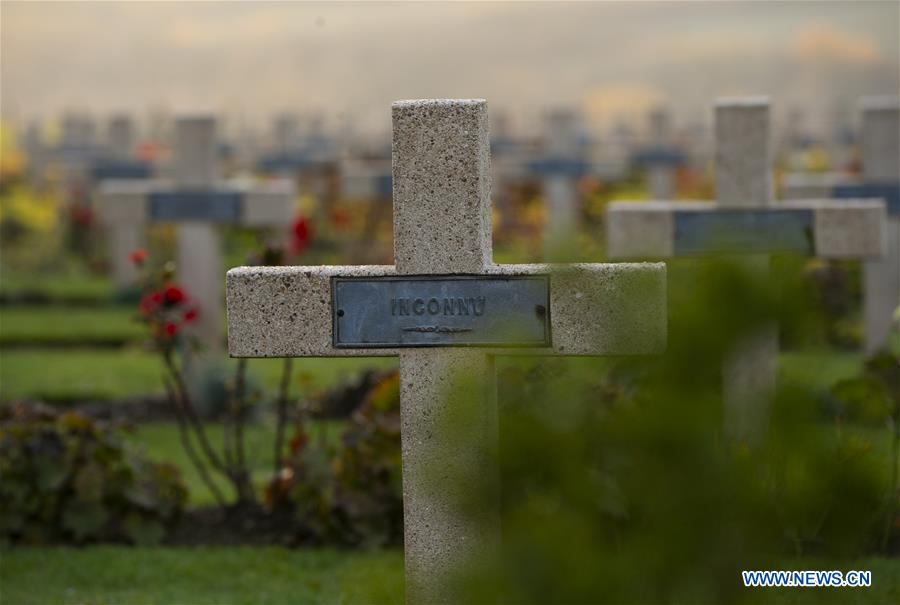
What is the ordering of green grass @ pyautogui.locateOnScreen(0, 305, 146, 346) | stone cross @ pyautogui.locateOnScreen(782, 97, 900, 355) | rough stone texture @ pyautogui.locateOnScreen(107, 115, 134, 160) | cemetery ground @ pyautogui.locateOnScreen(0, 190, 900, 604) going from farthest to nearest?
rough stone texture @ pyautogui.locateOnScreen(107, 115, 134, 160) → green grass @ pyautogui.locateOnScreen(0, 305, 146, 346) → stone cross @ pyautogui.locateOnScreen(782, 97, 900, 355) → cemetery ground @ pyautogui.locateOnScreen(0, 190, 900, 604)

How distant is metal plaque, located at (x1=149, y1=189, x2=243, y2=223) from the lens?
970 centimetres

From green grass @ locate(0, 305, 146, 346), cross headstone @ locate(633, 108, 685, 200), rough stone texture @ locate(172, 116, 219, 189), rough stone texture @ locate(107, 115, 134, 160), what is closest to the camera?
rough stone texture @ locate(172, 116, 219, 189)

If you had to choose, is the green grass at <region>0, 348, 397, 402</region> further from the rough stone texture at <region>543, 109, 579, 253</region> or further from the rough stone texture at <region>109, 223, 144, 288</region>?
the rough stone texture at <region>543, 109, 579, 253</region>

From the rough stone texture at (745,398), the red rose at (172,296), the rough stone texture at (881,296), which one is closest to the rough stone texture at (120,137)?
the rough stone texture at (881,296)

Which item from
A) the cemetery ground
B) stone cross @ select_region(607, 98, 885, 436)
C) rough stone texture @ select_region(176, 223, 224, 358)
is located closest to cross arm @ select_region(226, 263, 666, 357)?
the cemetery ground

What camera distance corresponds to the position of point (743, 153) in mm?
6824

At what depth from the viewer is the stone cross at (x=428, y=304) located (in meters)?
3.71

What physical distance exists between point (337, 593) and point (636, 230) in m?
2.51

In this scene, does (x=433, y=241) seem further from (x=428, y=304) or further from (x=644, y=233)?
(x=644, y=233)

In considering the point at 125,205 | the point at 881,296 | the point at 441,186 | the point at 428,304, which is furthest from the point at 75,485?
the point at 881,296

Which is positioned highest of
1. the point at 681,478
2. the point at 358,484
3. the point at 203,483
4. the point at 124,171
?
the point at 124,171

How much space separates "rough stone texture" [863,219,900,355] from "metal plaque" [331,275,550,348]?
21.7 feet

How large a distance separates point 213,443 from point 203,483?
3.77 ft

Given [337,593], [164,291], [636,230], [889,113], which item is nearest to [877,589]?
[337,593]
